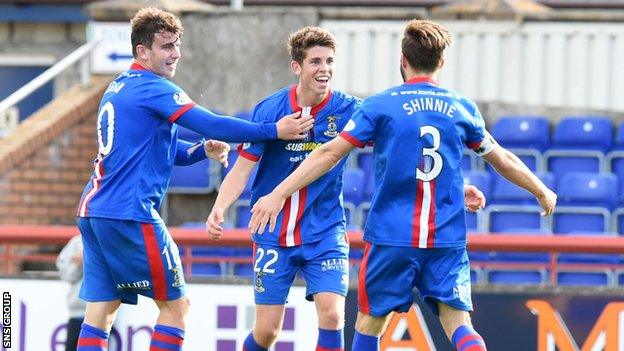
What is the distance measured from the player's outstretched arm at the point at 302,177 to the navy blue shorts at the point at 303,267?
0.84 meters

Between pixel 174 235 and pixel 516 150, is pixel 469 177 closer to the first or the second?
Answer: pixel 516 150

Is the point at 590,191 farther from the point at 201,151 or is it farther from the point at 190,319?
the point at 201,151

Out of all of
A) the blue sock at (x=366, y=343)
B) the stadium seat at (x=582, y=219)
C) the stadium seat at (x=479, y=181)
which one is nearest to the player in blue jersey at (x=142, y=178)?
the blue sock at (x=366, y=343)

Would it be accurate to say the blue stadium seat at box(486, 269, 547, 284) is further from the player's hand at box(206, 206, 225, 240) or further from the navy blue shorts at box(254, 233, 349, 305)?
the player's hand at box(206, 206, 225, 240)

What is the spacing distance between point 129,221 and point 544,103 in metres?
7.35

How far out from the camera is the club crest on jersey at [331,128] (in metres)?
9.20

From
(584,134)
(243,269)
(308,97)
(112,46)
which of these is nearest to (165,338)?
(308,97)

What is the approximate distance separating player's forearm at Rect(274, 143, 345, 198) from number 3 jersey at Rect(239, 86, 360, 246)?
81 cm

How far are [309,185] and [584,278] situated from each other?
4.47m

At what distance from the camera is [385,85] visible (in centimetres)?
1573

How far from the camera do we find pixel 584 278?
13.1 meters

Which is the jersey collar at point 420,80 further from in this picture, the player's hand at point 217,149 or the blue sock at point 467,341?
the player's hand at point 217,149

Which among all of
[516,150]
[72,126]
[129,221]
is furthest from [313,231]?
[72,126]
